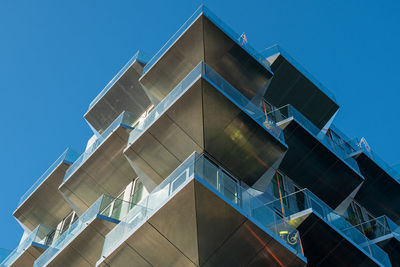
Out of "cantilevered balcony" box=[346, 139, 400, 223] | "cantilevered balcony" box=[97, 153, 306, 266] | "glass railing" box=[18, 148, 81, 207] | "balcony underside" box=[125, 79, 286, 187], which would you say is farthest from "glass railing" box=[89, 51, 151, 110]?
"cantilevered balcony" box=[97, 153, 306, 266]

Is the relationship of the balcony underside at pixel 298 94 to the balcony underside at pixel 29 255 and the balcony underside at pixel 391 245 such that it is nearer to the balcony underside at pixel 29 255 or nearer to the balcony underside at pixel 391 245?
the balcony underside at pixel 391 245

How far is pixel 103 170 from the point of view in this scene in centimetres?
1898

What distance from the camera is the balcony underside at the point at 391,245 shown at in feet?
56.4

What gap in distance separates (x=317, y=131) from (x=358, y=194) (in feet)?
11.5

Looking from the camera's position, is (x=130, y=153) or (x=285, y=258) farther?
(x=130, y=153)

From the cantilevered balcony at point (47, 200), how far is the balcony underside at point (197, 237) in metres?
10.2

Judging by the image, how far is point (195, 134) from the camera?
15.4 meters

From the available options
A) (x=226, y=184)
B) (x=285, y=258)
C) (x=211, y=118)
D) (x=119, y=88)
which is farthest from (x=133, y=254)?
(x=119, y=88)

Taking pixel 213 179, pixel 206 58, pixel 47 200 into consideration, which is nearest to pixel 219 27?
pixel 206 58

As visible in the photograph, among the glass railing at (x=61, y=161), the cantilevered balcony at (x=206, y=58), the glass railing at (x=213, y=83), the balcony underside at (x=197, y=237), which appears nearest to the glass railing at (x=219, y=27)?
the cantilevered balcony at (x=206, y=58)

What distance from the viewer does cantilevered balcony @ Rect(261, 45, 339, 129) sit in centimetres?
2169

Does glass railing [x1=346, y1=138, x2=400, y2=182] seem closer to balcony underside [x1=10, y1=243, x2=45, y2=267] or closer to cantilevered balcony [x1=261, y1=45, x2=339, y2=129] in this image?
cantilevered balcony [x1=261, y1=45, x2=339, y2=129]

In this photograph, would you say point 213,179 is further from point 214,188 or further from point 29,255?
point 29,255

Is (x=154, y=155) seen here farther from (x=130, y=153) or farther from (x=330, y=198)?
(x=330, y=198)
